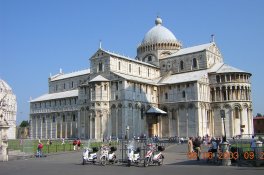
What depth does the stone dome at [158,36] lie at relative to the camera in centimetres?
7256

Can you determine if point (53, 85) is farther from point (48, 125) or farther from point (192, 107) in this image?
point (192, 107)

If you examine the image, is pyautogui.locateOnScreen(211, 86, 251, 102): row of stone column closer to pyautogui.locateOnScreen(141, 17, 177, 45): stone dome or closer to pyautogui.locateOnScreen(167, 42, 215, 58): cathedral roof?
pyautogui.locateOnScreen(167, 42, 215, 58): cathedral roof

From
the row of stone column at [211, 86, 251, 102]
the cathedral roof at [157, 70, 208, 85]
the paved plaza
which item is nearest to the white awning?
the cathedral roof at [157, 70, 208, 85]

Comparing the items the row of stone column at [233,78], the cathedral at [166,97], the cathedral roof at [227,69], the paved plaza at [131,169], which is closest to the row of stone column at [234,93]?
the cathedral at [166,97]

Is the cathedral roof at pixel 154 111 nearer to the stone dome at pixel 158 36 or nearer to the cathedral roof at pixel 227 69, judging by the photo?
the cathedral roof at pixel 227 69

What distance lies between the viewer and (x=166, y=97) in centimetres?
6303

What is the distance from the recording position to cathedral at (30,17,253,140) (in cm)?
5769

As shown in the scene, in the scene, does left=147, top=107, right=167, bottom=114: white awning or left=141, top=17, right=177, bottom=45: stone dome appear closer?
left=147, top=107, right=167, bottom=114: white awning

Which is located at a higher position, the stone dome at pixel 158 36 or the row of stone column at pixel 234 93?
the stone dome at pixel 158 36

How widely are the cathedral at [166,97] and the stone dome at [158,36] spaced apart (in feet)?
14.0

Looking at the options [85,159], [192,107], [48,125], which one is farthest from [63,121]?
[85,159]

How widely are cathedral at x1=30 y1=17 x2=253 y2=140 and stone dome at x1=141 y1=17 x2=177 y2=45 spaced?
426 cm

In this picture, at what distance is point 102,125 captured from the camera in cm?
5725

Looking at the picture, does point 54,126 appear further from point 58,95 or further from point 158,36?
point 158,36
